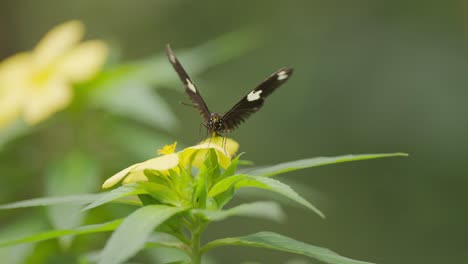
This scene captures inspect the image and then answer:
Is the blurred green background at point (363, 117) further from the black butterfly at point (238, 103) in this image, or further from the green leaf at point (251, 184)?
the green leaf at point (251, 184)

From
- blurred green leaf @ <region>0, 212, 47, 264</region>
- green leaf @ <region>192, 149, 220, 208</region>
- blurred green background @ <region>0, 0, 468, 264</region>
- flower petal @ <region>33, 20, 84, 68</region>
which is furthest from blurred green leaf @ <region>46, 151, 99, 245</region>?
blurred green background @ <region>0, 0, 468, 264</region>

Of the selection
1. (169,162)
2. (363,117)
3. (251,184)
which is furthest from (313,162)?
(363,117)

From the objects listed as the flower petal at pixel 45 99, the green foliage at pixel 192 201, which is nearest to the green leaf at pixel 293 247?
the green foliage at pixel 192 201

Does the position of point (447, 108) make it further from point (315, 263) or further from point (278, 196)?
point (278, 196)

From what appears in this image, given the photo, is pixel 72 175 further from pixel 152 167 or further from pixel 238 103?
pixel 152 167

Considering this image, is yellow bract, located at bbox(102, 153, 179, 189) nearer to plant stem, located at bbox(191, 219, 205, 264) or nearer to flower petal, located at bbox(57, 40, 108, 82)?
plant stem, located at bbox(191, 219, 205, 264)

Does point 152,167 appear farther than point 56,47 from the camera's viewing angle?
No

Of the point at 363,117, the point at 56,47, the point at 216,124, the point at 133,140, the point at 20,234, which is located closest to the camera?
the point at 216,124
